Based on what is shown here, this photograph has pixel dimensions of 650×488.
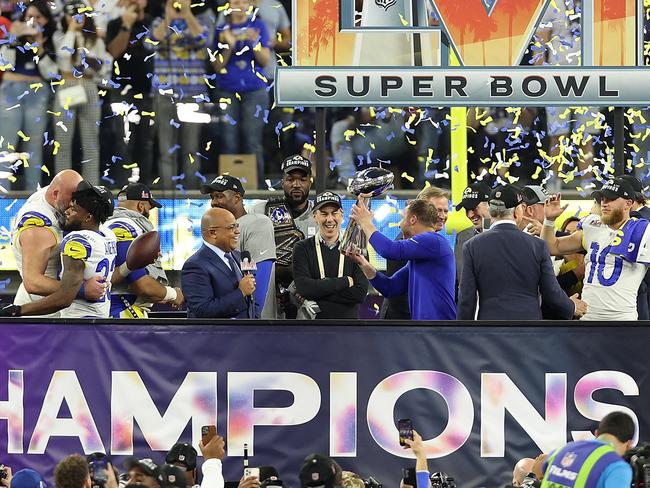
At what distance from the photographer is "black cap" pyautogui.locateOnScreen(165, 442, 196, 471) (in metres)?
8.16

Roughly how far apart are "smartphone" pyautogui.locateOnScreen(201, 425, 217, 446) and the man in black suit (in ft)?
5.97

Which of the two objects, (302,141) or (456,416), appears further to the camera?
(302,141)

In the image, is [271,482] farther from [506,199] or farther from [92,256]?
[506,199]

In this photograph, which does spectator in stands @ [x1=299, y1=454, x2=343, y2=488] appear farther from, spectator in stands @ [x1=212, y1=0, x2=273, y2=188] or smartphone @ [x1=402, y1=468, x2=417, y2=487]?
spectator in stands @ [x1=212, y1=0, x2=273, y2=188]

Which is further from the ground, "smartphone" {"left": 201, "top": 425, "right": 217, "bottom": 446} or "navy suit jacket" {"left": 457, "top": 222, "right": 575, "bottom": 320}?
"navy suit jacket" {"left": 457, "top": 222, "right": 575, "bottom": 320}

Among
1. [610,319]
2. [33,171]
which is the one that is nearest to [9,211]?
[33,171]

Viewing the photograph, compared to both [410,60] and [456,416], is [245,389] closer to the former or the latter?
[456,416]

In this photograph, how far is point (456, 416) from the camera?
8836mm

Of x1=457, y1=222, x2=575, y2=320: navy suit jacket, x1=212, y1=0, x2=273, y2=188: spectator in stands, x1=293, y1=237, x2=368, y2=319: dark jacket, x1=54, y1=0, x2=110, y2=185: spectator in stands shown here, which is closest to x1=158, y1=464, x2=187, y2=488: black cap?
x1=457, y1=222, x2=575, y2=320: navy suit jacket

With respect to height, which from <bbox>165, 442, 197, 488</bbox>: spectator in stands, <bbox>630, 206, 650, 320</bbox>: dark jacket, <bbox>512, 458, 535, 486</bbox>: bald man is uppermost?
<bbox>630, 206, 650, 320</bbox>: dark jacket

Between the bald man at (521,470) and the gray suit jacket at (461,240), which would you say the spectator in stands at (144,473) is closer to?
the bald man at (521,470)

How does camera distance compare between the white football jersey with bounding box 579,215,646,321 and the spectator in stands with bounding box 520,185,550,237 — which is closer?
the white football jersey with bounding box 579,215,646,321

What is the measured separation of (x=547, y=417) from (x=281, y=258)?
2671 millimetres

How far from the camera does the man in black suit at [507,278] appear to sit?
360 inches
